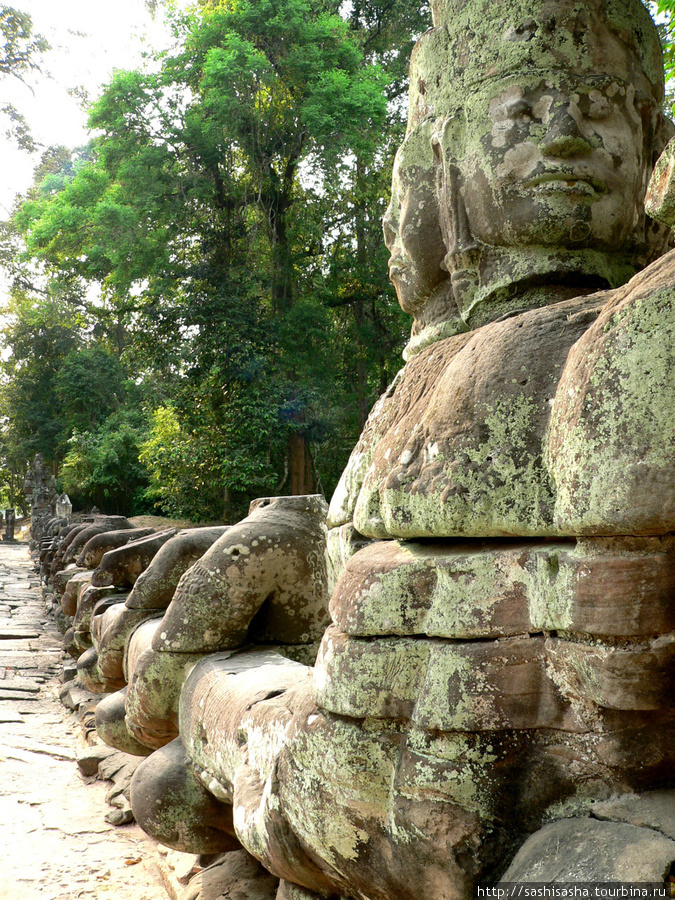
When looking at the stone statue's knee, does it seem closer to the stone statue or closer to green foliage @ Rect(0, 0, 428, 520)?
the stone statue

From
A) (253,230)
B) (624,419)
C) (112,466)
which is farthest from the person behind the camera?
(112,466)

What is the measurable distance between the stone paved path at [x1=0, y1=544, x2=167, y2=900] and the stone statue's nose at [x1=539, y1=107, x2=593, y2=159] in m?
2.54

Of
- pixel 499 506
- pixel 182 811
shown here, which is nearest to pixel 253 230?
pixel 182 811

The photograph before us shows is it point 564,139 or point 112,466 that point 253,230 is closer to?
point 112,466

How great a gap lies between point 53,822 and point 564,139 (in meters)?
3.40

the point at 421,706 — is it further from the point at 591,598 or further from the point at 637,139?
the point at 637,139

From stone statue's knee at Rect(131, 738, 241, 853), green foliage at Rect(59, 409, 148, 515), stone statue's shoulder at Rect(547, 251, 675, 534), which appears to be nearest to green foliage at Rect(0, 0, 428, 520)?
green foliage at Rect(59, 409, 148, 515)

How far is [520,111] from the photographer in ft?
5.24

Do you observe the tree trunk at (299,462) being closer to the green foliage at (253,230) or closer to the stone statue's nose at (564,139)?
the green foliage at (253,230)

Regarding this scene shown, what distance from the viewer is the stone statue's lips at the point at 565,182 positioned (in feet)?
5.11

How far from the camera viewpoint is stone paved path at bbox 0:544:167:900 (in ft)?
9.25

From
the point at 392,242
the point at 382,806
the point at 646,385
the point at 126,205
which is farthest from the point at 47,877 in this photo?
the point at 126,205

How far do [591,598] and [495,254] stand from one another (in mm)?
797

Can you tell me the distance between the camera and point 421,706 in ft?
4.45
